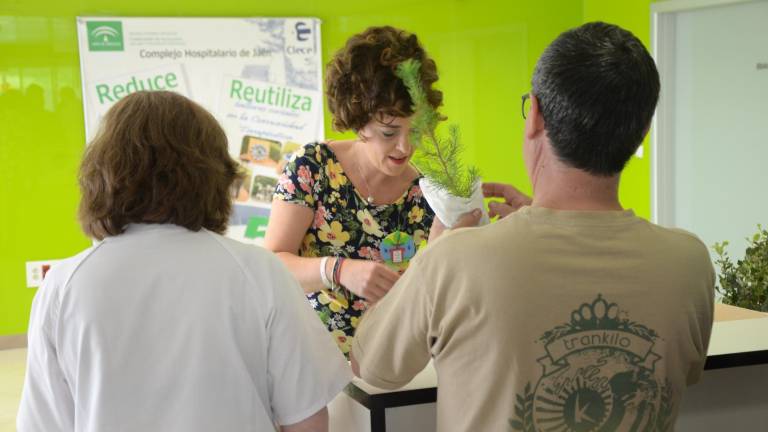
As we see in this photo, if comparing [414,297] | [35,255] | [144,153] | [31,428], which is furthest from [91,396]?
[35,255]

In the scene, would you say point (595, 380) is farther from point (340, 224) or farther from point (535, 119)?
point (340, 224)

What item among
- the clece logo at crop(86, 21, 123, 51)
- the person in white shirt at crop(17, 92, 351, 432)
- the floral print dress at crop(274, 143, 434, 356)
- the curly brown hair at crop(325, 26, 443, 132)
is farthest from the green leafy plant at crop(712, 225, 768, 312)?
the clece logo at crop(86, 21, 123, 51)

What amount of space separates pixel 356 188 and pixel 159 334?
974mm

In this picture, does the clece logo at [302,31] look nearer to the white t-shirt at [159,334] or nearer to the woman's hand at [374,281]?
the woman's hand at [374,281]

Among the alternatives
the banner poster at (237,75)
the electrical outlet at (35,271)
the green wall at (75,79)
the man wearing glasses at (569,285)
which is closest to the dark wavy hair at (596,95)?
the man wearing glasses at (569,285)

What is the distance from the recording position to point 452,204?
1.51m

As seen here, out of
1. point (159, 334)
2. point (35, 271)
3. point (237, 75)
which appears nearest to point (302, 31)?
point (237, 75)

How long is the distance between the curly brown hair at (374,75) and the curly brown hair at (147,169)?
2.37 feet

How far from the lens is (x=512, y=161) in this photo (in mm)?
6258

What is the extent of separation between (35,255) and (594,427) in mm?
4935

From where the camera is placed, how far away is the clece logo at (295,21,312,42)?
5.68 meters

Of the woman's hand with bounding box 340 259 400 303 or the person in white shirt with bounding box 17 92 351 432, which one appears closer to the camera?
the person in white shirt with bounding box 17 92 351 432

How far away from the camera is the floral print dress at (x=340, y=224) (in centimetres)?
217

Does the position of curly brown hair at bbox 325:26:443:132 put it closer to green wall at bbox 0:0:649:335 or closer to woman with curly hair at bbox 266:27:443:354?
woman with curly hair at bbox 266:27:443:354
